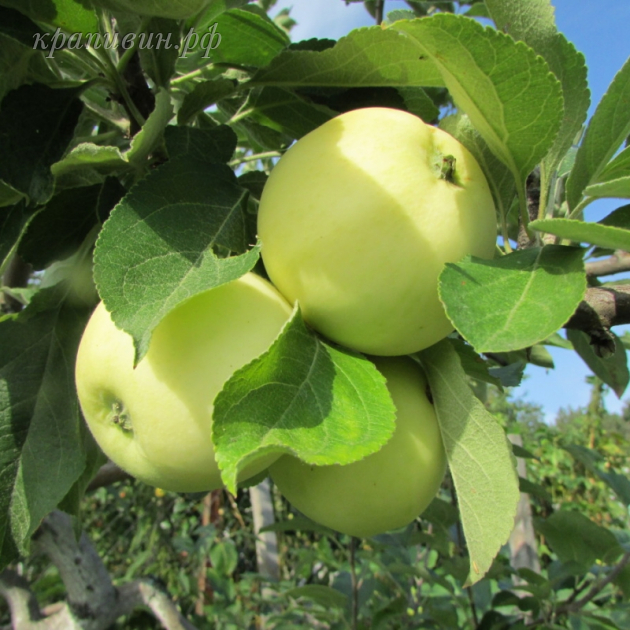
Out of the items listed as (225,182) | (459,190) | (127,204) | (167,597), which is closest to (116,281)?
(127,204)

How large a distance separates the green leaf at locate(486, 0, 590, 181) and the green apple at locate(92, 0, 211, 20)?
0.30 m

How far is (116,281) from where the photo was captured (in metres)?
0.50

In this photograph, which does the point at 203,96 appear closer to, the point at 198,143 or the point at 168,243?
the point at 198,143

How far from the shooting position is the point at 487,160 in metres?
0.65

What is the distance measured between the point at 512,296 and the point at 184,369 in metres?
0.29

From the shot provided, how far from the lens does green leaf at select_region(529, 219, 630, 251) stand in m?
0.46

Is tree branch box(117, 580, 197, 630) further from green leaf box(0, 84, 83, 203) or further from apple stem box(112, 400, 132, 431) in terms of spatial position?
green leaf box(0, 84, 83, 203)

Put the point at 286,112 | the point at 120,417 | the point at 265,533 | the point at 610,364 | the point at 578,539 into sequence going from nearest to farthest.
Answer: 1. the point at 120,417
2. the point at 286,112
3. the point at 610,364
4. the point at 578,539
5. the point at 265,533

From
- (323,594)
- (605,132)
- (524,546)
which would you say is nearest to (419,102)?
(605,132)

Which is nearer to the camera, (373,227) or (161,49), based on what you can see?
(373,227)

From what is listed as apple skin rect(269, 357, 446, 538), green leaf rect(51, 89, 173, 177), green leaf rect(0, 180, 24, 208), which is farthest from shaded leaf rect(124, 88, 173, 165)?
apple skin rect(269, 357, 446, 538)

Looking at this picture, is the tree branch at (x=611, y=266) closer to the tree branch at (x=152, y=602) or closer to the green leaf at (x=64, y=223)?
the green leaf at (x=64, y=223)

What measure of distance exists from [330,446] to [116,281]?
0.22 meters

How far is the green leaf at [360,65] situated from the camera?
62cm
